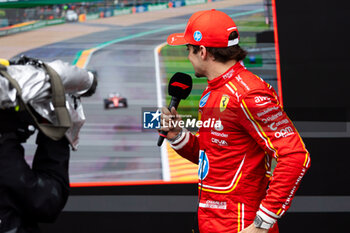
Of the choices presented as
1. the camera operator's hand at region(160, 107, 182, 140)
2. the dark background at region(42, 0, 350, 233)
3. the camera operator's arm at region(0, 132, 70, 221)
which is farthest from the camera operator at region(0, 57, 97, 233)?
the dark background at region(42, 0, 350, 233)

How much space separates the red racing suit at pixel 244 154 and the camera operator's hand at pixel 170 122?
0.12m

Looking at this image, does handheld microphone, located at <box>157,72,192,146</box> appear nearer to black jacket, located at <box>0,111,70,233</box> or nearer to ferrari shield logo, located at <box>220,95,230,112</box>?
ferrari shield logo, located at <box>220,95,230,112</box>

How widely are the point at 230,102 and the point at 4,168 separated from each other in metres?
0.87

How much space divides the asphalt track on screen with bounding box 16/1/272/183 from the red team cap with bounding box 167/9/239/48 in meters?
1.47

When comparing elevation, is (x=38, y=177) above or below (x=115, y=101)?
above

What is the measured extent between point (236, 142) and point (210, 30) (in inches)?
18.1

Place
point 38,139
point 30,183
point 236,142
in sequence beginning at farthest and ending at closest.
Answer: point 236,142 → point 38,139 → point 30,183

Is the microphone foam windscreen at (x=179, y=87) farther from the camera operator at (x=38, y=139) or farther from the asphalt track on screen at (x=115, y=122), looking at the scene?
the asphalt track on screen at (x=115, y=122)

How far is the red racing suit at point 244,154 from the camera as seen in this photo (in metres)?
1.77

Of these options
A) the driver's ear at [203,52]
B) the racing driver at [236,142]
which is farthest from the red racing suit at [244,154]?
the driver's ear at [203,52]

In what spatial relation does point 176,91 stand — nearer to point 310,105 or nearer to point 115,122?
point 115,122

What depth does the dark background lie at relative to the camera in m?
3.43

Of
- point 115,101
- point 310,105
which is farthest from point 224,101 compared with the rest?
point 310,105

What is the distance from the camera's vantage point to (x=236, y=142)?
1896mm
